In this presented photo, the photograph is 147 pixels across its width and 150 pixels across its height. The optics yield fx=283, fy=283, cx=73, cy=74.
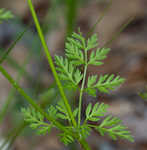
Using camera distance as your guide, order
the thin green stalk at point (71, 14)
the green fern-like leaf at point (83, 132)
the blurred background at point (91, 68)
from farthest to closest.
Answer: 1. the blurred background at point (91, 68)
2. the thin green stalk at point (71, 14)
3. the green fern-like leaf at point (83, 132)

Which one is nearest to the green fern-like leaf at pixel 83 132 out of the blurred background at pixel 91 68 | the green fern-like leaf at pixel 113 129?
the green fern-like leaf at pixel 113 129

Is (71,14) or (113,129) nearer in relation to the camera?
(113,129)

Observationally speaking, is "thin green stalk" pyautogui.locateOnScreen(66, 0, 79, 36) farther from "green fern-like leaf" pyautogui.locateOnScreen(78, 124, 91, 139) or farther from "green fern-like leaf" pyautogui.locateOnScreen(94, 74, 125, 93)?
"green fern-like leaf" pyautogui.locateOnScreen(78, 124, 91, 139)

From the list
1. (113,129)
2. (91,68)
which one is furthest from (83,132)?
(91,68)

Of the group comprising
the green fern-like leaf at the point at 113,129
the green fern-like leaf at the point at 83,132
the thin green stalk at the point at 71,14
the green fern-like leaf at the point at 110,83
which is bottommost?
the green fern-like leaf at the point at 113,129

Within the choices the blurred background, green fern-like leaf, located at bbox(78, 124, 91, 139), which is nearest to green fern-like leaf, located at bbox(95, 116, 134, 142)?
green fern-like leaf, located at bbox(78, 124, 91, 139)

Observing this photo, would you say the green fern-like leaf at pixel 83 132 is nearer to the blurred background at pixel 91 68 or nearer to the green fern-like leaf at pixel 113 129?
the green fern-like leaf at pixel 113 129

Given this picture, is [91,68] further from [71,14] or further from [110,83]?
[110,83]

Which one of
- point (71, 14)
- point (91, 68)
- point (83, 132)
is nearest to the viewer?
point (83, 132)

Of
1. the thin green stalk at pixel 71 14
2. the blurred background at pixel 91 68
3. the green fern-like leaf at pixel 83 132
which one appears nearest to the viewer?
the green fern-like leaf at pixel 83 132
